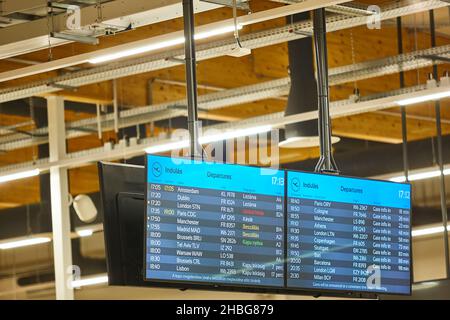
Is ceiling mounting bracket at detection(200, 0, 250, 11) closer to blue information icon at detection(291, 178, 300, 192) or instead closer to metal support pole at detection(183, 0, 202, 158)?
metal support pole at detection(183, 0, 202, 158)

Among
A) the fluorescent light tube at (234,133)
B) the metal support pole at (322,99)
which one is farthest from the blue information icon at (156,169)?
the fluorescent light tube at (234,133)

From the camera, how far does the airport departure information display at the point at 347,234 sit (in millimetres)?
8016

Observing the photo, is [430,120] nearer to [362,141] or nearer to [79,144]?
[362,141]

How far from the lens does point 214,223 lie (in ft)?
25.2

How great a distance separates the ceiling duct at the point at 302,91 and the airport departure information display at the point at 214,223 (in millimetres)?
2654

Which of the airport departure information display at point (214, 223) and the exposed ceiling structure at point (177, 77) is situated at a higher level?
the exposed ceiling structure at point (177, 77)

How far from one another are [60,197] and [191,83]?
550cm

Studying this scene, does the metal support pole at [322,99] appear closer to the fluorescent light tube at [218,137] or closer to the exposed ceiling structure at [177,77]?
the exposed ceiling structure at [177,77]

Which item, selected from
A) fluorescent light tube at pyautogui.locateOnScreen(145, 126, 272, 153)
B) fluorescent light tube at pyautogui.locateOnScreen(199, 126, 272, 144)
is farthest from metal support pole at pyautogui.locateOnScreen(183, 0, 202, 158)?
fluorescent light tube at pyautogui.locateOnScreen(199, 126, 272, 144)

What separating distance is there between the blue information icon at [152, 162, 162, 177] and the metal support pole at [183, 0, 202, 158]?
0.30 m

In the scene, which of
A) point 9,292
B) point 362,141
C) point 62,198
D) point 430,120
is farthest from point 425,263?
point 9,292

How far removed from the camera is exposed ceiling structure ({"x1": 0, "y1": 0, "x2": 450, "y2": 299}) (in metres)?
9.15

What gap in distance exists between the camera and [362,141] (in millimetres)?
17344

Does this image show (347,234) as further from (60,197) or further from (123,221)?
(60,197)
